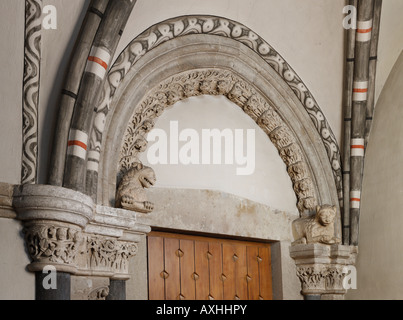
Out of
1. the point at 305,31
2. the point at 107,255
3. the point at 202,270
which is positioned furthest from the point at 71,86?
the point at 305,31

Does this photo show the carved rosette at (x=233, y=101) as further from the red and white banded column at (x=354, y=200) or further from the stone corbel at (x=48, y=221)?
the stone corbel at (x=48, y=221)

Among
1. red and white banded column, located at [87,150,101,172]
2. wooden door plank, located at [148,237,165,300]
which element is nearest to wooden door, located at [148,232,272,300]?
wooden door plank, located at [148,237,165,300]

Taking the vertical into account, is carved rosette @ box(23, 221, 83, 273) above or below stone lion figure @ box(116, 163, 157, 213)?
below

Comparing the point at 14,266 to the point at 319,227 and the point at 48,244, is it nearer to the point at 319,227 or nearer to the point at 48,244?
the point at 48,244

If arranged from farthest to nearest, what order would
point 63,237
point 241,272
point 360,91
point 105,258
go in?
point 360,91, point 241,272, point 105,258, point 63,237

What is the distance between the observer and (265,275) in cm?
530

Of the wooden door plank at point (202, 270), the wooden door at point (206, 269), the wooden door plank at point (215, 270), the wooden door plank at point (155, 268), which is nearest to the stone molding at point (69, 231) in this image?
the wooden door plank at point (155, 268)

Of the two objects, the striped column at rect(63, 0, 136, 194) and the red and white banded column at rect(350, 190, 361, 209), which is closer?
the striped column at rect(63, 0, 136, 194)

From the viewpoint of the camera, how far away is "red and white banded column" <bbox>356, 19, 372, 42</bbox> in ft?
17.5

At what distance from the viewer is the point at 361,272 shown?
5.73m

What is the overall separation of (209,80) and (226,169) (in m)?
0.65

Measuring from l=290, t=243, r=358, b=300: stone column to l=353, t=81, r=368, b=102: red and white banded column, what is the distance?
1178 mm

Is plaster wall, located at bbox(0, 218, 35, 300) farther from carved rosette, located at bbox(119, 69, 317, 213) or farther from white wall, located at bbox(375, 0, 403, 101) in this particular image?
white wall, located at bbox(375, 0, 403, 101)

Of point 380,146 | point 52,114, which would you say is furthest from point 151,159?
point 380,146
